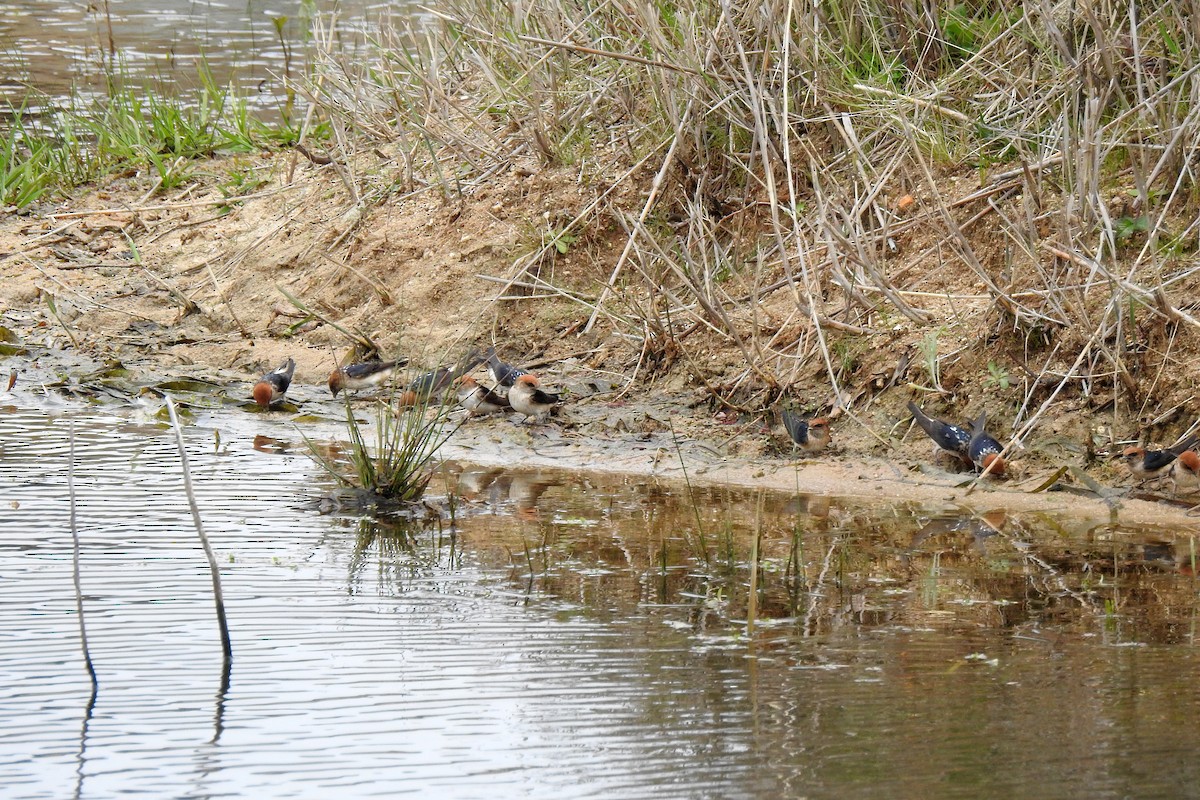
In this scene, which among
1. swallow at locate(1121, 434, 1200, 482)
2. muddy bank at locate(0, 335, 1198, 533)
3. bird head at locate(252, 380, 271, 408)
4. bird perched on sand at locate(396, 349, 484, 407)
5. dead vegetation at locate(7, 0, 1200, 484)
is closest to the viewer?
swallow at locate(1121, 434, 1200, 482)

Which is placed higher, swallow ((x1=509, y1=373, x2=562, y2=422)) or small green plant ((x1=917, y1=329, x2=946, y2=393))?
small green plant ((x1=917, y1=329, x2=946, y2=393))

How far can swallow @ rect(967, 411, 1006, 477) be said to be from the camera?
6.10m

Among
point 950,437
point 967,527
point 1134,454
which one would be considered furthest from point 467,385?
point 1134,454

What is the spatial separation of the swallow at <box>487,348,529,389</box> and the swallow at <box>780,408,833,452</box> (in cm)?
150

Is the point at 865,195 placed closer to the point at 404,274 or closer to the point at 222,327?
the point at 404,274

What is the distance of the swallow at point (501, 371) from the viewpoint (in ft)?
24.3

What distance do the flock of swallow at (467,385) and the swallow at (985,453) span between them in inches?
79.7

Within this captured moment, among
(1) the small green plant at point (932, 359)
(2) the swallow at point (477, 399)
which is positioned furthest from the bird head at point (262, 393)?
(1) the small green plant at point (932, 359)

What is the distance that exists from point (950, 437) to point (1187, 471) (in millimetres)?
984

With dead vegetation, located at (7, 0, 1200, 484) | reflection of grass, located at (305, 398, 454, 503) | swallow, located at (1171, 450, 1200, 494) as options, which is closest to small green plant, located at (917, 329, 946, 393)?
dead vegetation, located at (7, 0, 1200, 484)

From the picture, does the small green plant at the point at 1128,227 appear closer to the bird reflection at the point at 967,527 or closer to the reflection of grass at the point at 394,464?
the bird reflection at the point at 967,527

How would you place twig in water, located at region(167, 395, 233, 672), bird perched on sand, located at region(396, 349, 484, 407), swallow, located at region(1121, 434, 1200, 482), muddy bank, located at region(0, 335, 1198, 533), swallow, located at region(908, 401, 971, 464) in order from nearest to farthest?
twig in water, located at region(167, 395, 233, 672), swallow, located at region(1121, 434, 1200, 482), muddy bank, located at region(0, 335, 1198, 533), swallow, located at region(908, 401, 971, 464), bird perched on sand, located at region(396, 349, 484, 407)

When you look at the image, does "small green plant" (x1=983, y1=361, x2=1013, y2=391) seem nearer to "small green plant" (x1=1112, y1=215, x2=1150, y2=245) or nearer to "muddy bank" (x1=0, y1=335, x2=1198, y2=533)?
"muddy bank" (x1=0, y1=335, x2=1198, y2=533)

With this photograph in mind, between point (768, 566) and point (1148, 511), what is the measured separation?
1693 millimetres
